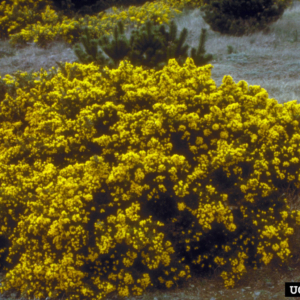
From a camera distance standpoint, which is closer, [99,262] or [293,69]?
[99,262]

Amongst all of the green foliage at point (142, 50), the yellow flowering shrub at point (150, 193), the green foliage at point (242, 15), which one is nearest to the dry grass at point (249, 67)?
the yellow flowering shrub at point (150, 193)

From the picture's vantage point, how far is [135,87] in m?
4.18

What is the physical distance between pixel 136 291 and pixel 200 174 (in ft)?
4.50

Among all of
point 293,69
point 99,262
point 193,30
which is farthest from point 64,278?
point 193,30

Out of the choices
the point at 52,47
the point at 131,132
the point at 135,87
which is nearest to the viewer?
the point at 131,132

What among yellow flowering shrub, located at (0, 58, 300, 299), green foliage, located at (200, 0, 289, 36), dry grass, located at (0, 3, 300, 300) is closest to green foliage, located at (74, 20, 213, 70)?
dry grass, located at (0, 3, 300, 300)

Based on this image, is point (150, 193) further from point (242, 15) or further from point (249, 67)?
point (242, 15)

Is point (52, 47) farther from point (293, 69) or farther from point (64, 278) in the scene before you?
point (64, 278)

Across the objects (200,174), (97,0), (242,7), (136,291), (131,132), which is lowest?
(136,291)

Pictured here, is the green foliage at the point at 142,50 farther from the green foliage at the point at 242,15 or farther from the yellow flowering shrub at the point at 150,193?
the green foliage at the point at 242,15

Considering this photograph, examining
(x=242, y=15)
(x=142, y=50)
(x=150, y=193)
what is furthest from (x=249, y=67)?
(x=150, y=193)

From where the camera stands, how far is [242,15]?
36.1 ft

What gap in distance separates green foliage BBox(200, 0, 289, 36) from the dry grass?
0.33 metres

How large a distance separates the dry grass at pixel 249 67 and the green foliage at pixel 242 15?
1.10 feet
